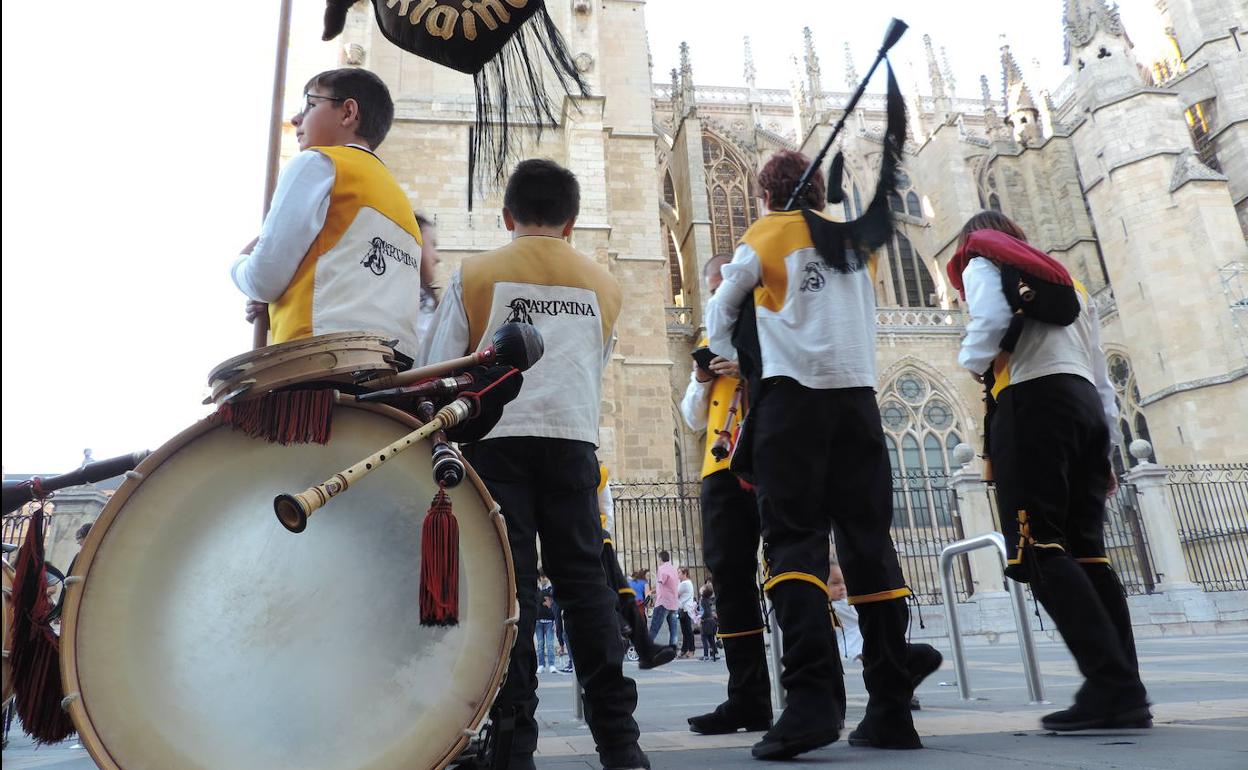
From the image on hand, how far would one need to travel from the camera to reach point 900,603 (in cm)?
252

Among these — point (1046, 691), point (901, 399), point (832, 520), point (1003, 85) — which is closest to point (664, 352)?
point (901, 399)

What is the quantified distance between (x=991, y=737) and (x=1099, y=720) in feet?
0.99

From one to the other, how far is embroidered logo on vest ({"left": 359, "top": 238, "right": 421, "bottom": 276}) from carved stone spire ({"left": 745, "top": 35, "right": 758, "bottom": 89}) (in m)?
39.1

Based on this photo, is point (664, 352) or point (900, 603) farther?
point (664, 352)

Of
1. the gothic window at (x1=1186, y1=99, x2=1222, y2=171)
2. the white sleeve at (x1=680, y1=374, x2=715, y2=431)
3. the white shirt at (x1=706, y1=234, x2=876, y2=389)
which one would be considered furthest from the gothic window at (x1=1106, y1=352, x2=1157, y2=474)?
the white shirt at (x1=706, y1=234, x2=876, y2=389)

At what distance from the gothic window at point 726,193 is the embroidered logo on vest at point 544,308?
24415mm

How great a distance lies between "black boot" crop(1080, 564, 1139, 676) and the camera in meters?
2.74

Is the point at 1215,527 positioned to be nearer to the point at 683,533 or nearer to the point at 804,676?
the point at 683,533

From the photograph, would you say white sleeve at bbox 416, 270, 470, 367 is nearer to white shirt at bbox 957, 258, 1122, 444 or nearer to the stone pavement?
the stone pavement

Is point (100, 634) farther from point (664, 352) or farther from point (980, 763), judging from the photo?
point (664, 352)

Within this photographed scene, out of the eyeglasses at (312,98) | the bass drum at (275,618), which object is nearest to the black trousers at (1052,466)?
the bass drum at (275,618)

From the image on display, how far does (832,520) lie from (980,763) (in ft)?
2.87

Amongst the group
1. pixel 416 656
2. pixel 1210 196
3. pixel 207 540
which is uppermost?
pixel 1210 196

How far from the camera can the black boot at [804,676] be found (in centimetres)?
217
